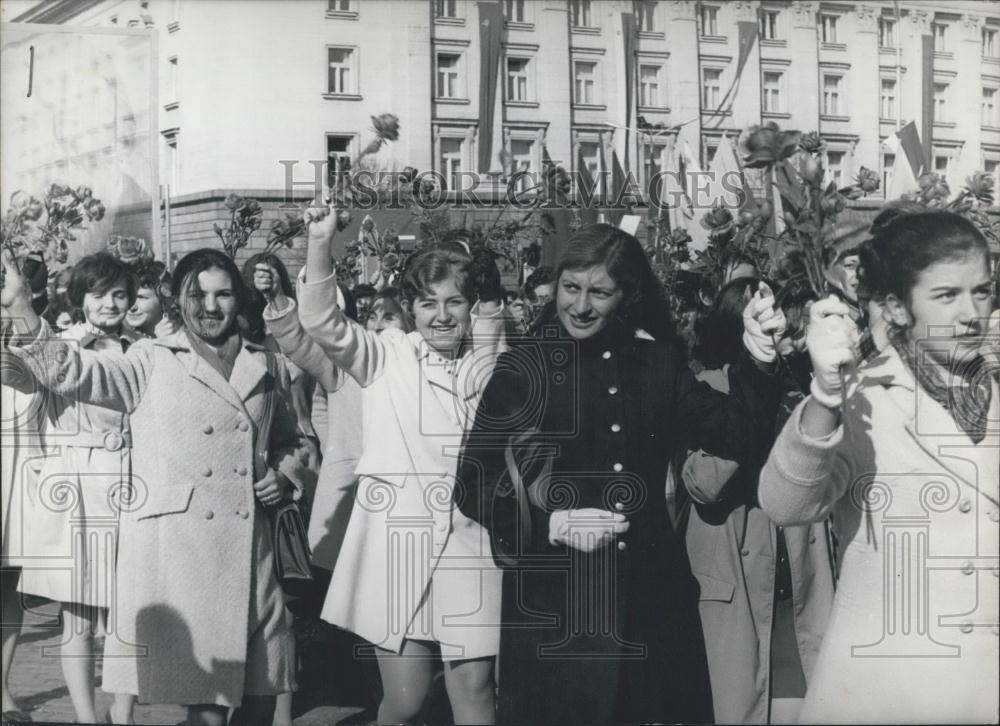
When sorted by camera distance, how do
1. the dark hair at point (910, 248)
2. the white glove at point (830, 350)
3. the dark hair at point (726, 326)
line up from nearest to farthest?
the white glove at point (830, 350) → the dark hair at point (910, 248) → the dark hair at point (726, 326)

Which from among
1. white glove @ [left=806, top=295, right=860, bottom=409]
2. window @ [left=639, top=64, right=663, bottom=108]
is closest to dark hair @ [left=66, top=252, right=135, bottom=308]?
window @ [left=639, top=64, right=663, bottom=108]

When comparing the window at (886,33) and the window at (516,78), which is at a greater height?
the window at (886,33)

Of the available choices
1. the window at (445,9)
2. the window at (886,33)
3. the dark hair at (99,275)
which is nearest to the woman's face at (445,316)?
the window at (445,9)

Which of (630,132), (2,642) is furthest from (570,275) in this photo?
(2,642)

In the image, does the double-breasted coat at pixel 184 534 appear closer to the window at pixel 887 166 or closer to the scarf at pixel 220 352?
the scarf at pixel 220 352

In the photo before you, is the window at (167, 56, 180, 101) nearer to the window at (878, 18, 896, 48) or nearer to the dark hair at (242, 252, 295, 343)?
the dark hair at (242, 252, 295, 343)

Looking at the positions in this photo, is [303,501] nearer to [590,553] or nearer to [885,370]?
[590,553]
